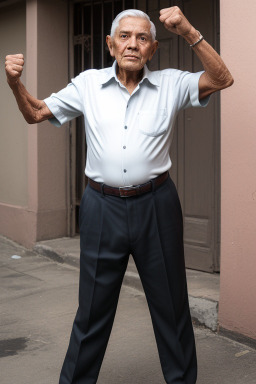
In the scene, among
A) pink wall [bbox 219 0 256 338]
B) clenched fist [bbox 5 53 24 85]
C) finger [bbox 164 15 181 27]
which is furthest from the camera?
pink wall [bbox 219 0 256 338]

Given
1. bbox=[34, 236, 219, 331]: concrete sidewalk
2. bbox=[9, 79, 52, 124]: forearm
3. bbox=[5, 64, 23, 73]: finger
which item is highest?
bbox=[5, 64, 23, 73]: finger

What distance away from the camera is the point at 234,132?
13.5 ft

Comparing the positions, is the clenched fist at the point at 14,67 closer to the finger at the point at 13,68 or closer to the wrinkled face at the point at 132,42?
the finger at the point at 13,68

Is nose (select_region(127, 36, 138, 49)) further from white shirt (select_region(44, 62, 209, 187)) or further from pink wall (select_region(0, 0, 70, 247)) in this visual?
pink wall (select_region(0, 0, 70, 247))

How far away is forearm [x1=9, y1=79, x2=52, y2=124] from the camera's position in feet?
10.2

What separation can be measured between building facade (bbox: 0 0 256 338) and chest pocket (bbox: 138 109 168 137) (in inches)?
44.3

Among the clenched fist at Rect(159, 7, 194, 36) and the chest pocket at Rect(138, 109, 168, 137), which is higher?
the clenched fist at Rect(159, 7, 194, 36)

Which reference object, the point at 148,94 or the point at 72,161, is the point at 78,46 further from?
the point at 148,94

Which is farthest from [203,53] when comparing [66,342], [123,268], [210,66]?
[66,342]

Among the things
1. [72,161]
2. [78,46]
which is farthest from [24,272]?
[78,46]

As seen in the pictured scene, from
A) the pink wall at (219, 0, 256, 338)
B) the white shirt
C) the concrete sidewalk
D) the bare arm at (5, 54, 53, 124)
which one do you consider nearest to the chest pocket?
the white shirt

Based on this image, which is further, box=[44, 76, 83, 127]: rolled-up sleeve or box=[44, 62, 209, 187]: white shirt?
box=[44, 76, 83, 127]: rolled-up sleeve

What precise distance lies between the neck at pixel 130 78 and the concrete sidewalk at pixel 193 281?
2.02 metres

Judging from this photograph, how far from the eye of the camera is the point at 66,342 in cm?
432
